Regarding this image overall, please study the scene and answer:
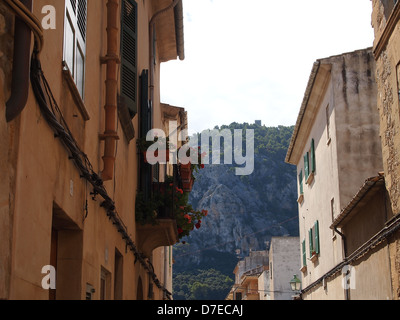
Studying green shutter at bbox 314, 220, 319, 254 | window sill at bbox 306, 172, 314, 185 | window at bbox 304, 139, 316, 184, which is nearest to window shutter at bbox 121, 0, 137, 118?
window at bbox 304, 139, 316, 184

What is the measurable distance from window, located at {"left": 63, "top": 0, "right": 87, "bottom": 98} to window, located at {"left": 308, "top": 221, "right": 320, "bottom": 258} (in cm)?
1563

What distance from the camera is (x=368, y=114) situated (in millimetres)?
19328

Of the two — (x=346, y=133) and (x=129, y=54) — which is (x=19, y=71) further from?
(x=346, y=133)

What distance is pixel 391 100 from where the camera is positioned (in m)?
11.4

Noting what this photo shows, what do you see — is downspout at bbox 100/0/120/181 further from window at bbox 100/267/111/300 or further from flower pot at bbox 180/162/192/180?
flower pot at bbox 180/162/192/180

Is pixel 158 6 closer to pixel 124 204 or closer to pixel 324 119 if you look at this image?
pixel 324 119

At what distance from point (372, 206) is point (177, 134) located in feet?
38.5

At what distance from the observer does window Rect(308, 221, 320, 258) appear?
2271 cm

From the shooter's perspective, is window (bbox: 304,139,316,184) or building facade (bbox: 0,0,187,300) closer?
building facade (bbox: 0,0,187,300)

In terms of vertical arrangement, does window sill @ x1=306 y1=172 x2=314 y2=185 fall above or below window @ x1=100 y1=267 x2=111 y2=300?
above

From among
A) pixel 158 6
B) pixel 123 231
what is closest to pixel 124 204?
pixel 123 231

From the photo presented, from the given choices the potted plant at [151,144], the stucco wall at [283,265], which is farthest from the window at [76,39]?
the stucco wall at [283,265]

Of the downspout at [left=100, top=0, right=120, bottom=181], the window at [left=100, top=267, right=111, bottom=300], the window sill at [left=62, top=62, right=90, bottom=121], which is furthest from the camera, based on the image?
the window at [left=100, top=267, right=111, bottom=300]

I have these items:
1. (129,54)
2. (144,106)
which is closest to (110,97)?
(129,54)
